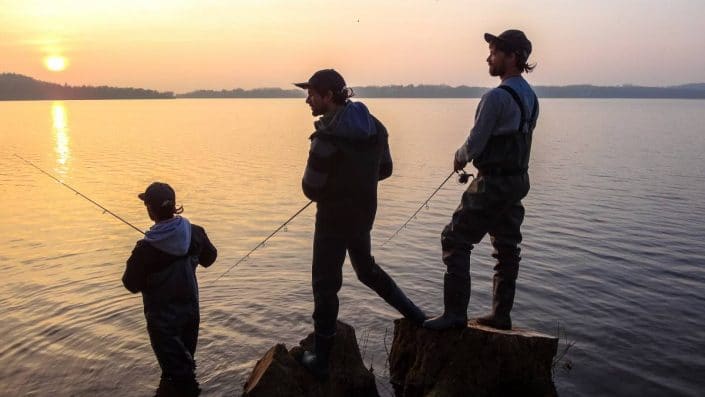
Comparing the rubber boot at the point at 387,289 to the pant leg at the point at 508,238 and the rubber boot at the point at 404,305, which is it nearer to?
the rubber boot at the point at 404,305

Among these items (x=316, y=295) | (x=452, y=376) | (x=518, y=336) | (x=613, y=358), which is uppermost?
(x=316, y=295)

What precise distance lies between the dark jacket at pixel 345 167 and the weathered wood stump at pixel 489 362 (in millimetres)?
1657

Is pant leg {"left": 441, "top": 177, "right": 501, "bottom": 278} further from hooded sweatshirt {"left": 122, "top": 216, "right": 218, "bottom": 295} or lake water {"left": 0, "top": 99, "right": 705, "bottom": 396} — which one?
hooded sweatshirt {"left": 122, "top": 216, "right": 218, "bottom": 295}

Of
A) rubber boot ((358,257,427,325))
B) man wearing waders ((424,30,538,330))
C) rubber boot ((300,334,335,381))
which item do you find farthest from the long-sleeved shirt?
rubber boot ((300,334,335,381))

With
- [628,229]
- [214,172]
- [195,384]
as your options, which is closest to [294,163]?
[214,172]

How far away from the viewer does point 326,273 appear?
17.9 feet

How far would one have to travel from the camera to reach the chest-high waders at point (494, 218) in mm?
5562

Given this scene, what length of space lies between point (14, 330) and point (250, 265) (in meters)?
4.69

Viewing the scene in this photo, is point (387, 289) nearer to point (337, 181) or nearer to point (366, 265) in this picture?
point (366, 265)

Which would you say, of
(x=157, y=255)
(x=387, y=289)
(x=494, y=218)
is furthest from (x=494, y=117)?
(x=157, y=255)

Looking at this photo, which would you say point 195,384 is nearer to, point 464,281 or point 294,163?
point 464,281

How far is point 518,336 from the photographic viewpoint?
592 centimetres

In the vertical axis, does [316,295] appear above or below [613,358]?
above

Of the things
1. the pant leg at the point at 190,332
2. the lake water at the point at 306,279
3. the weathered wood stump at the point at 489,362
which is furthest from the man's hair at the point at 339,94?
the lake water at the point at 306,279
